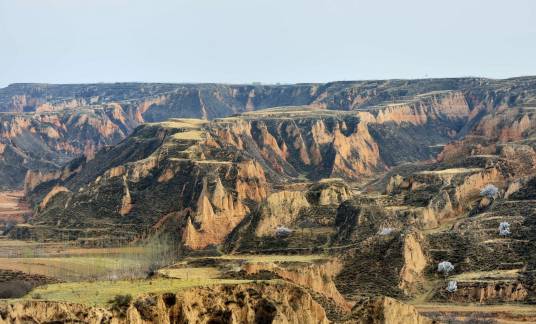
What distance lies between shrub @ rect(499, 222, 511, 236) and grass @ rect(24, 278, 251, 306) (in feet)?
176

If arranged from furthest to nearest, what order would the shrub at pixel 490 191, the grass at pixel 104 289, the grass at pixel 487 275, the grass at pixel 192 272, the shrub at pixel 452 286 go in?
the shrub at pixel 490 191 < the grass at pixel 487 275 < the shrub at pixel 452 286 < the grass at pixel 192 272 < the grass at pixel 104 289

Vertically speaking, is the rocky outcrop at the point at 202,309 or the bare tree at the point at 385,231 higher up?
the bare tree at the point at 385,231

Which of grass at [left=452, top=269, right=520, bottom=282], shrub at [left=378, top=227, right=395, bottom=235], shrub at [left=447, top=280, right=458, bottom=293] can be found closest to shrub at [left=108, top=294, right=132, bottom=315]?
shrub at [left=447, top=280, right=458, bottom=293]

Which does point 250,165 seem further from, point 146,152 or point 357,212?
point 357,212

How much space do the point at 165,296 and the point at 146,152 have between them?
130423 millimetres

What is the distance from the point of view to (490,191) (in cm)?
14575

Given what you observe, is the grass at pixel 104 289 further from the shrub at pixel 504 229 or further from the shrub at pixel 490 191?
the shrub at pixel 490 191

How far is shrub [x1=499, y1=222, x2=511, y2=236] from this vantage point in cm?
11638

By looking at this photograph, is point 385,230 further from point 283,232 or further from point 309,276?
point 309,276

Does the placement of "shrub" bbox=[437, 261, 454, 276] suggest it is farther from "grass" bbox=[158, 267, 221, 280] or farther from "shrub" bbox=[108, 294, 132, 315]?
"shrub" bbox=[108, 294, 132, 315]

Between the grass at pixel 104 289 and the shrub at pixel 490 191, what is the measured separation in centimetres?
7966

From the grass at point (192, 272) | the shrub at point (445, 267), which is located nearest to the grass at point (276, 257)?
the grass at point (192, 272)

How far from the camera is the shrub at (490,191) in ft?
473

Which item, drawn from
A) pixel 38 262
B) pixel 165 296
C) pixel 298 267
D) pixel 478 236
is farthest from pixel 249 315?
pixel 38 262
